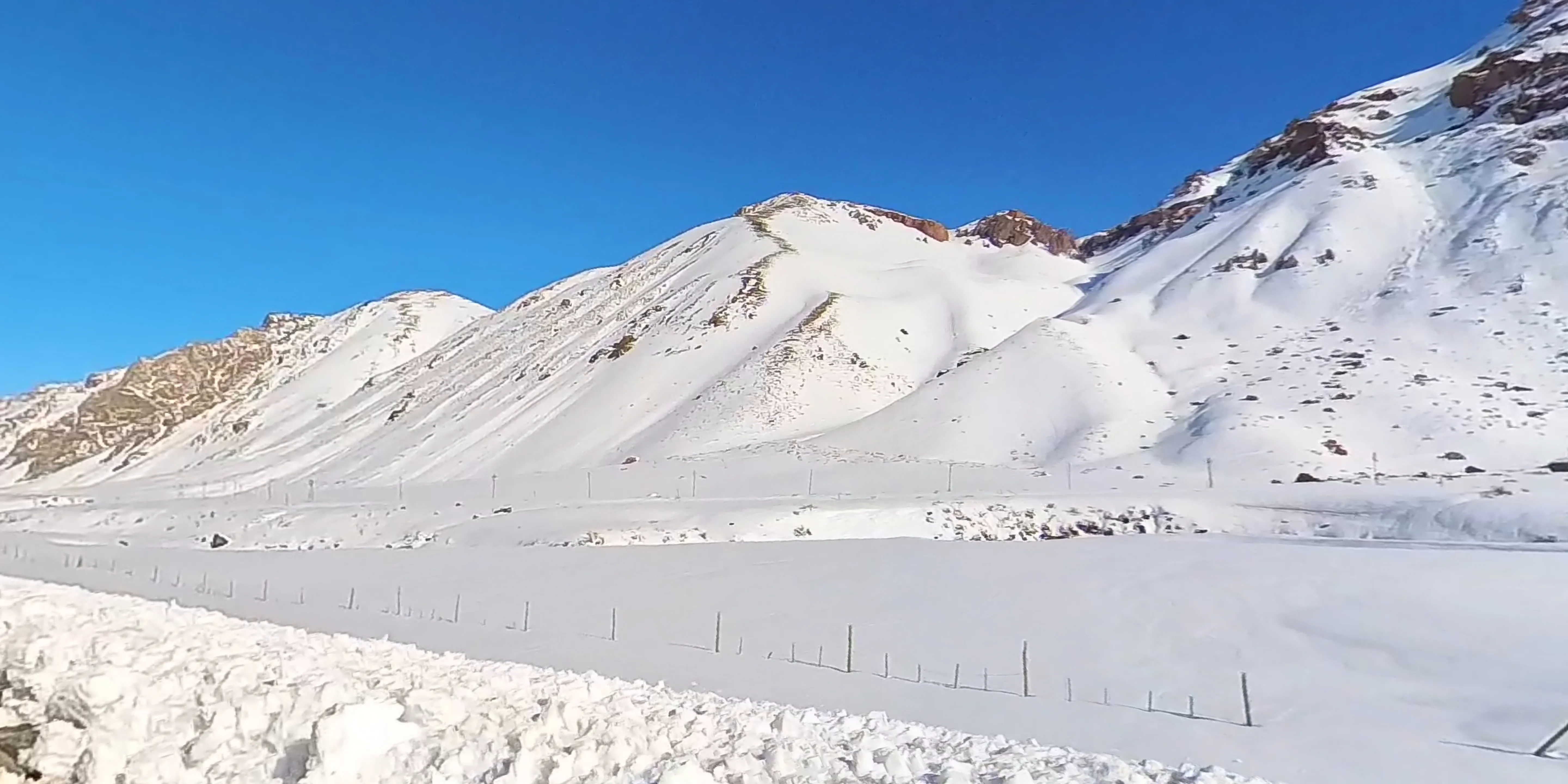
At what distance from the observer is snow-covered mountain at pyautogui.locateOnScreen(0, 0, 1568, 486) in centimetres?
3584

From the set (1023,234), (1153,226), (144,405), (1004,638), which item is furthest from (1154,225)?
(144,405)

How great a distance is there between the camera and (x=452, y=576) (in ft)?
70.2

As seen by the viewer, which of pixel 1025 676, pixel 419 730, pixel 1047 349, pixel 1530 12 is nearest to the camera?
pixel 419 730

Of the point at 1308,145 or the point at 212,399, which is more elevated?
the point at 1308,145

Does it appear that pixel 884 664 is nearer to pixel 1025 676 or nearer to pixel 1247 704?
pixel 1025 676

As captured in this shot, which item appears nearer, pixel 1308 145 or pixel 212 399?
pixel 1308 145

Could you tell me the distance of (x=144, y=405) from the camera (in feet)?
297

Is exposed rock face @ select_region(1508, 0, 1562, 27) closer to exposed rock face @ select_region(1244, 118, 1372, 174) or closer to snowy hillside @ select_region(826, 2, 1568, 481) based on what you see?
snowy hillside @ select_region(826, 2, 1568, 481)

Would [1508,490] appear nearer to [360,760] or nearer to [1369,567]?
[1369,567]

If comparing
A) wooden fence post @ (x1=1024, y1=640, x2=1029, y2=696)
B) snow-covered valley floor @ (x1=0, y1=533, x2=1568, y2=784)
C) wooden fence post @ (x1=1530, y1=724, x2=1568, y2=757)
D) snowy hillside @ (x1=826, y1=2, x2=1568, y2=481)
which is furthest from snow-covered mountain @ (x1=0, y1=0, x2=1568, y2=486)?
wooden fence post @ (x1=1530, y1=724, x2=1568, y2=757)

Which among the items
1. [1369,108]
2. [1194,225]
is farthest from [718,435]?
[1369,108]

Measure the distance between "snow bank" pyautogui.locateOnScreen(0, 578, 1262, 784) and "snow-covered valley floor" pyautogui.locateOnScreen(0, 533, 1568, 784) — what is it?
63mm

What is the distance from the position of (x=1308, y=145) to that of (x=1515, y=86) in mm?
14985

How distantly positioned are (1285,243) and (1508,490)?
4453 cm
